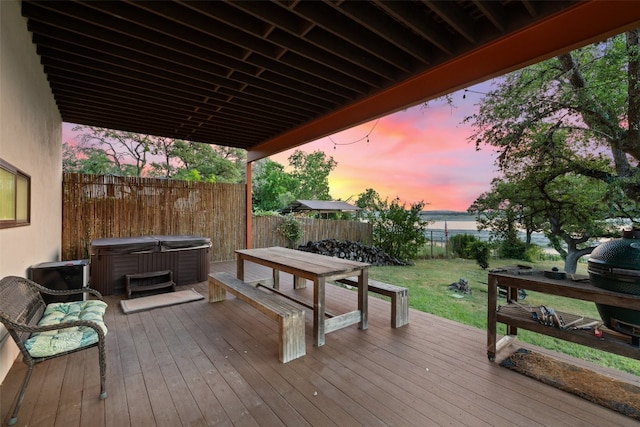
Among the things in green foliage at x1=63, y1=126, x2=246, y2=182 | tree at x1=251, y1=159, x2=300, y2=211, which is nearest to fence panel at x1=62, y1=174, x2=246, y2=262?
green foliage at x1=63, y1=126, x2=246, y2=182

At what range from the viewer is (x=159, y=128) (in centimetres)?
547

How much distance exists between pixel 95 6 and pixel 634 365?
5.63 metres

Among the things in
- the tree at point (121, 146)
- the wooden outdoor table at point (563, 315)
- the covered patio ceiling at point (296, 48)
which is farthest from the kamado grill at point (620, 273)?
the tree at point (121, 146)

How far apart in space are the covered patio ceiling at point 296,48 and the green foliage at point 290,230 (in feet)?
13.5

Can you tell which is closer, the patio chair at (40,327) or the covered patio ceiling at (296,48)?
the patio chair at (40,327)

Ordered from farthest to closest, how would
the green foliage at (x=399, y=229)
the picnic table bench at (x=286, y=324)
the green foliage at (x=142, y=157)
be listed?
the green foliage at (x=142, y=157) < the green foliage at (x=399, y=229) < the picnic table bench at (x=286, y=324)

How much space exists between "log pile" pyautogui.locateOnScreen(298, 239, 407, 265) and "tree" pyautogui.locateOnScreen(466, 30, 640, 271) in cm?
353

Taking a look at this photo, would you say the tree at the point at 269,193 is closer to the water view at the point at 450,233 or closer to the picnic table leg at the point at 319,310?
the water view at the point at 450,233

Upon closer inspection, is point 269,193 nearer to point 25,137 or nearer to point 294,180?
point 294,180

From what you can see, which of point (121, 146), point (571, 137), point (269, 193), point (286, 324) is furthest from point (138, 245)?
point (269, 193)

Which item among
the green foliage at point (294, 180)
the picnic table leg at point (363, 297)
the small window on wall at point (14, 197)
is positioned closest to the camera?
the small window on wall at point (14, 197)

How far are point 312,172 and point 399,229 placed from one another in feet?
51.5

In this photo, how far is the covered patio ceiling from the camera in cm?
210

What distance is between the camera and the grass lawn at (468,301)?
2.80 metres
